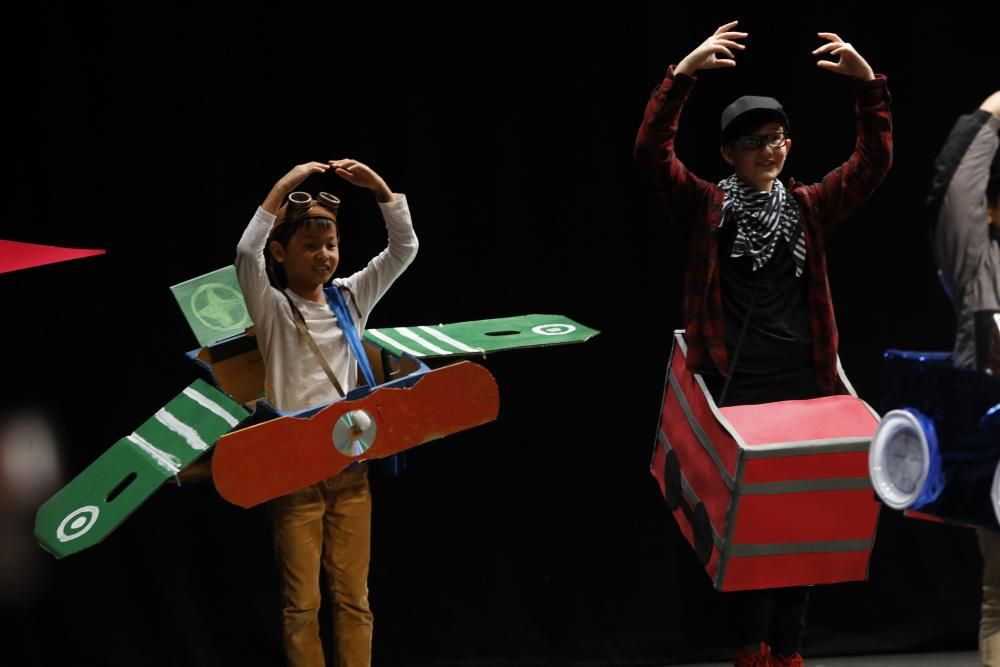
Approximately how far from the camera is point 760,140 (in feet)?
10.1

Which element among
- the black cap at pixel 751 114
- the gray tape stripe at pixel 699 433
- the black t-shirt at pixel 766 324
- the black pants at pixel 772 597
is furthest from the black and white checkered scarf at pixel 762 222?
the gray tape stripe at pixel 699 433

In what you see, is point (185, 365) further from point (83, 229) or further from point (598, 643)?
point (598, 643)

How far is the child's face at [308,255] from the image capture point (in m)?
3.10

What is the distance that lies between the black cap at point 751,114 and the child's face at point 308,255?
96 cm

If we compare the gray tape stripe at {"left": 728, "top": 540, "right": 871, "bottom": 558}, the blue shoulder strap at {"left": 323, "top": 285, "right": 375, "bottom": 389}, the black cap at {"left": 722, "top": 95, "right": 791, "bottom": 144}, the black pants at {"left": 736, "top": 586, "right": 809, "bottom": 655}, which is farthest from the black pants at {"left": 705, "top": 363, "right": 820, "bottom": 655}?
the blue shoulder strap at {"left": 323, "top": 285, "right": 375, "bottom": 389}

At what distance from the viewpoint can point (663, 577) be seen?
13.5 ft

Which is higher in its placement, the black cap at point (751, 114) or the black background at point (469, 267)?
the black cap at point (751, 114)

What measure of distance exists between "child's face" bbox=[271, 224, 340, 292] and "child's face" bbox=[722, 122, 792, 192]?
0.96m

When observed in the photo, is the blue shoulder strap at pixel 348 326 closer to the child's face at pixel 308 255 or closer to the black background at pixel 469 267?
the child's face at pixel 308 255

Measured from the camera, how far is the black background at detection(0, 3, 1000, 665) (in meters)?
3.68

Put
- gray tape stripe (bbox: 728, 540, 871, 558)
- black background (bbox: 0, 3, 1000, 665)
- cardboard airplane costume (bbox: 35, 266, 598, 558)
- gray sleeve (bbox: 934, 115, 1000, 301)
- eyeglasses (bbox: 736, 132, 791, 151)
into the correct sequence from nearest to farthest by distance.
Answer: gray sleeve (bbox: 934, 115, 1000, 301)
cardboard airplane costume (bbox: 35, 266, 598, 558)
gray tape stripe (bbox: 728, 540, 871, 558)
eyeglasses (bbox: 736, 132, 791, 151)
black background (bbox: 0, 3, 1000, 665)

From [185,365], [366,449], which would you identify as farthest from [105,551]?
[366,449]

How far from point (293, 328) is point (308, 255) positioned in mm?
176

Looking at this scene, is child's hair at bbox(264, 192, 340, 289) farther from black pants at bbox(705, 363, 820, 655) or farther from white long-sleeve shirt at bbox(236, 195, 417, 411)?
black pants at bbox(705, 363, 820, 655)
